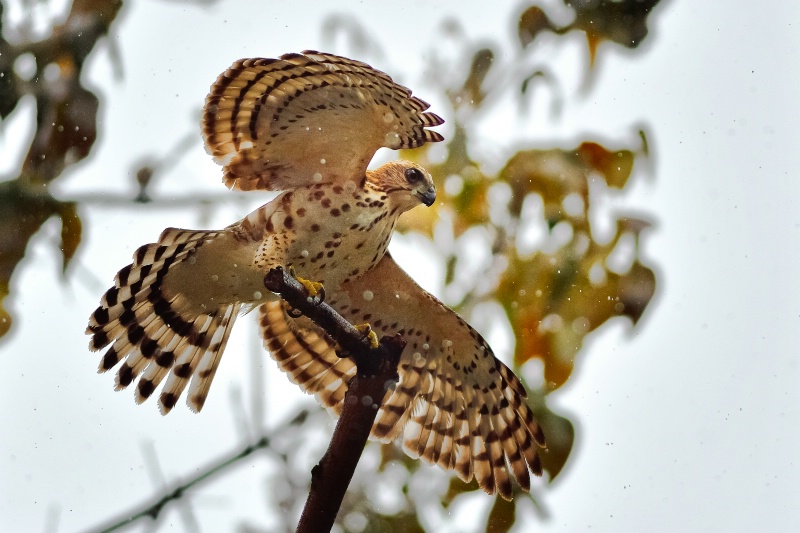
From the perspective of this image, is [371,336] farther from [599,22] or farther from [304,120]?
[599,22]

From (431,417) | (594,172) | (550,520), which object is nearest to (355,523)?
(431,417)

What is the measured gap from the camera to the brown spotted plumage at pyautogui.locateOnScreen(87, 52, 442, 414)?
3.39 m

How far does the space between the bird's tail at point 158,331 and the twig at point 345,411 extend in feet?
2.73

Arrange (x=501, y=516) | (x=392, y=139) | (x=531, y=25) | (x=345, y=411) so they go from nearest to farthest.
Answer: (x=345, y=411) → (x=392, y=139) → (x=501, y=516) → (x=531, y=25)

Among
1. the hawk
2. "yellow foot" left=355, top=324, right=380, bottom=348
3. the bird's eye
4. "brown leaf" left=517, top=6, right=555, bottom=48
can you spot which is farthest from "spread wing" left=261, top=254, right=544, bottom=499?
"brown leaf" left=517, top=6, right=555, bottom=48

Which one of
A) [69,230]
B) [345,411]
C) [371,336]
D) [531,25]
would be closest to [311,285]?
[371,336]

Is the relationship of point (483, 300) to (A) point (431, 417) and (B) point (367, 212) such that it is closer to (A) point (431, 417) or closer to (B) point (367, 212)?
(A) point (431, 417)

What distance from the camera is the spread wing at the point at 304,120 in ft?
10.8

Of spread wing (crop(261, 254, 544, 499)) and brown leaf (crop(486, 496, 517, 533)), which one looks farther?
spread wing (crop(261, 254, 544, 499))

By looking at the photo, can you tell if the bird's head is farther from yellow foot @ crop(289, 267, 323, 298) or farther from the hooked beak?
yellow foot @ crop(289, 267, 323, 298)

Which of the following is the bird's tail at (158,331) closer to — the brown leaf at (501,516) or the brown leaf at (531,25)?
the brown leaf at (501,516)

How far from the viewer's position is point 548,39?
14.5ft

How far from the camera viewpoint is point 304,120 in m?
3.53

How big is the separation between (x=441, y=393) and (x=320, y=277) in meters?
1.01
